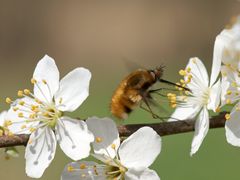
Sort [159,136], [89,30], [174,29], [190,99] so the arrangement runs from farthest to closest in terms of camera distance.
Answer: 1. [89,30]
2. [174,29]
3. [190,99]
4. [159,136]

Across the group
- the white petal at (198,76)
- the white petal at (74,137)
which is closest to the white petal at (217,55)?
the white petal at (198,76)

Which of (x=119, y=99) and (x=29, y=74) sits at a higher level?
(x=119, y=99)

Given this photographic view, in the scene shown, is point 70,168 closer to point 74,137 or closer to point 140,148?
point 74,137

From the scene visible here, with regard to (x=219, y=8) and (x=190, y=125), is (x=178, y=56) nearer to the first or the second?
(x=219, y=8)

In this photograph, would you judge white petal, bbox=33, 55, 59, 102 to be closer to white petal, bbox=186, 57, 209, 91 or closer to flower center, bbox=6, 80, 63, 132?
flower center, bbox=6, 80, 63, 132

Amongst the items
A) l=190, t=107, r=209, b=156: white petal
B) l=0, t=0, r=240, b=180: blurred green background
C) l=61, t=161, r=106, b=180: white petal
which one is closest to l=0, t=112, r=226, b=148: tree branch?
l=190, t=107, r=209, b=156: white petal

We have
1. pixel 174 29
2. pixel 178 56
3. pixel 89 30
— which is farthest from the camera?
pixel 89 30

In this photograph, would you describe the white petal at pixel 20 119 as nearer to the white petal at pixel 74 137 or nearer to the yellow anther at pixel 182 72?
the white petal at pixel 74 137

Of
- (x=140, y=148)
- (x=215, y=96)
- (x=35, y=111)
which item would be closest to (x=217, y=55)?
(x=215, y=96)

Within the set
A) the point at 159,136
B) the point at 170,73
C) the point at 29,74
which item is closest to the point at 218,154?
the point at 170,73
